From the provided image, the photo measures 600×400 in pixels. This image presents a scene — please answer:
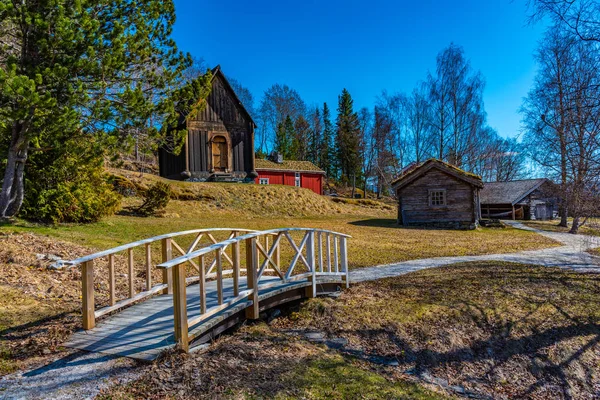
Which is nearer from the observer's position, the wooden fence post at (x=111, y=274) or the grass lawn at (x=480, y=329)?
the wooden fence post at (x=111, y=274)

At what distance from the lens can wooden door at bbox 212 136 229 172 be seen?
2442 centimetres

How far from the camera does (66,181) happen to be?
1095 centimetres

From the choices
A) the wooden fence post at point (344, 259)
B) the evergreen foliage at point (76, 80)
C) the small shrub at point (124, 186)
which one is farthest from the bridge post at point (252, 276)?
the small shrub at point (124, 186)

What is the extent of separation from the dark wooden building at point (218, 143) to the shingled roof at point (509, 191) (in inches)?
809

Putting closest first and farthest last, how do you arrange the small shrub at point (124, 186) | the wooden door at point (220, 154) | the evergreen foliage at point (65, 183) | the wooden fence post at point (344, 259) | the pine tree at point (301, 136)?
the wooden fence post at point (344, 259) < the evergreen foliage at point (65, 183) < the small shrub at point (124, 186) < the wooden door at point (220, 154) < the pine tree at point (301, 136)

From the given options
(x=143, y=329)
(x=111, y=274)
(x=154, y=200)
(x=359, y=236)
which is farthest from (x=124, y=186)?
(x=143, y=329)

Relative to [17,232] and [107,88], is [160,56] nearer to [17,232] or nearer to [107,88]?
[107,88]

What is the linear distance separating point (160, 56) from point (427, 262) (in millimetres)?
9662

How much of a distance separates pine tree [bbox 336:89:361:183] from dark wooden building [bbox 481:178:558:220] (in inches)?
623

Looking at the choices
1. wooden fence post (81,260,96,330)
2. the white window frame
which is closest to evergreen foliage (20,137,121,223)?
wooden fence post (81,260,96,330)

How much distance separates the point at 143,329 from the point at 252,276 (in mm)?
1667

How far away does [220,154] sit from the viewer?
24.6m

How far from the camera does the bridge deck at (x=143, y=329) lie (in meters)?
4.00

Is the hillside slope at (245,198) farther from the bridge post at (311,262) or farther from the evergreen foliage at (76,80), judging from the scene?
the bridge post at (311,262)
